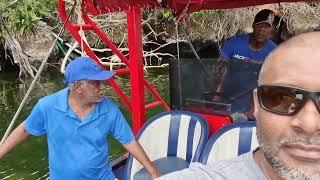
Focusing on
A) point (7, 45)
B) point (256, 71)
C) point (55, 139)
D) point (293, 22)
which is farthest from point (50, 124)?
point (7, 45)

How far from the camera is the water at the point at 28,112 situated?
25.5 feet

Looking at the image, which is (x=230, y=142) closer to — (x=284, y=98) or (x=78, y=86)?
(x=78, y=86)

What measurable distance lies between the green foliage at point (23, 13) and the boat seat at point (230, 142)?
1202 cm

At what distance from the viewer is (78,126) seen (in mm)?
3518

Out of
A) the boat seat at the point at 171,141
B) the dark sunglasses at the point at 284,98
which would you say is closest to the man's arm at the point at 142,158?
the boat seat at the point at 171,141

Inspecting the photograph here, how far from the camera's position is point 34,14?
15.3 m

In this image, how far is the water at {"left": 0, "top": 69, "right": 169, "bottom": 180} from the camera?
7762 mm

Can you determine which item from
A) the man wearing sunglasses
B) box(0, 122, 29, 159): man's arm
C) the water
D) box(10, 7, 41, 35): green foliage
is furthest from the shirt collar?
box(10, 7, 41, 35): green foliage

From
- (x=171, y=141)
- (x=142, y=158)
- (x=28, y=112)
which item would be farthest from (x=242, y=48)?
(x=28, y=112)

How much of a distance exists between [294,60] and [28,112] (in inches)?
416

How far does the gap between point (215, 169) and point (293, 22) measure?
13.6m

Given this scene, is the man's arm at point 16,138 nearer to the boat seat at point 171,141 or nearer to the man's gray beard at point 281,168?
the boat seat at point 171,141

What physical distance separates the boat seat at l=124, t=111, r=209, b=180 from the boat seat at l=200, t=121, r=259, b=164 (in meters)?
0.18

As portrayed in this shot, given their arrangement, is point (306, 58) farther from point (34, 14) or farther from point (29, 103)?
point (34, 14)
